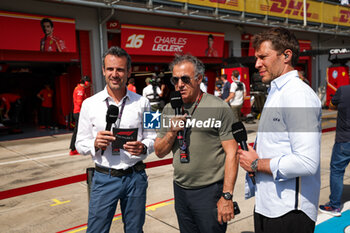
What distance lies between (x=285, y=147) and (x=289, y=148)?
0.08 feet

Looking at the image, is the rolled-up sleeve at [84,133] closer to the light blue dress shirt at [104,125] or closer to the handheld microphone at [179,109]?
Answer: the light blue dress shirt at [104,125]

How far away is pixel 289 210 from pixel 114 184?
55.8 inches

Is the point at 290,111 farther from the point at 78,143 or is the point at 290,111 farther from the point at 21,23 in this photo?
the point at 21,23

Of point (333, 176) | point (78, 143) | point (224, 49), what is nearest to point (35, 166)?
point (78, 143)

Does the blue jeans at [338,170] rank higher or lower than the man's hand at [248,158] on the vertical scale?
lower

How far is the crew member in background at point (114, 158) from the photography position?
2.49m

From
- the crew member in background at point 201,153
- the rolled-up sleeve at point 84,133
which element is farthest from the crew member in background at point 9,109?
the crew member in background at point 201,153

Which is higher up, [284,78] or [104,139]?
[284,78]

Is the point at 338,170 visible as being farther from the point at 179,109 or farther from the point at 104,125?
the point at 104,125

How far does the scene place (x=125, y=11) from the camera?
13.4m

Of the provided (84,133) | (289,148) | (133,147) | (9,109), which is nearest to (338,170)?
(289,148)

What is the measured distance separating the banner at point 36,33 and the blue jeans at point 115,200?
993 cm

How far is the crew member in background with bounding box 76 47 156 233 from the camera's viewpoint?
2.49m

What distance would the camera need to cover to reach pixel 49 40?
11305mm
